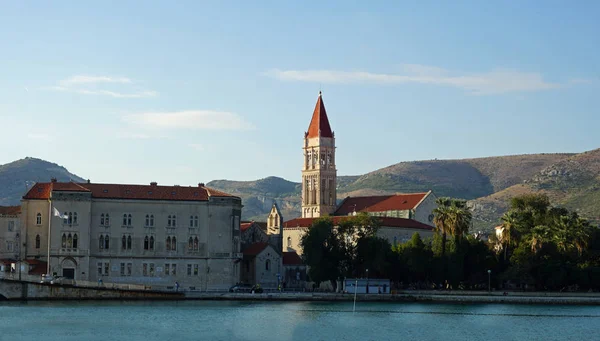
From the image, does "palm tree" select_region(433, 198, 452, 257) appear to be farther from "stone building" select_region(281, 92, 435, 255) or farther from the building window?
"stone building" select_region(281, 92, 435, 255)

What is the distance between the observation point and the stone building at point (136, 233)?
103562 millimetres

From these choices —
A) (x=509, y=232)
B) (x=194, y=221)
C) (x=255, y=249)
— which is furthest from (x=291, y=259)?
(x=509, y=232)

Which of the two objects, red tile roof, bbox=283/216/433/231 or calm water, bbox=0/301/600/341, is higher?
red tile roof, bbox=283/216/433/231

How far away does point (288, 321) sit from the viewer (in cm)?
7781

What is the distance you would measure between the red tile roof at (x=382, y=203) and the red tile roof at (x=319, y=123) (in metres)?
9.83

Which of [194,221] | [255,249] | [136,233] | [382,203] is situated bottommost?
[255,249]

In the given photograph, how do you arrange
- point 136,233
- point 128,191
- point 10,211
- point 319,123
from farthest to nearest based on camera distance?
point 319,123
point 128,191
point 136,233
point 10,211

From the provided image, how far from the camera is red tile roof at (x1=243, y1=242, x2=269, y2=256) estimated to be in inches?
4572

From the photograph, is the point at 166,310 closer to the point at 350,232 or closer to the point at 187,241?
the point at 187,241

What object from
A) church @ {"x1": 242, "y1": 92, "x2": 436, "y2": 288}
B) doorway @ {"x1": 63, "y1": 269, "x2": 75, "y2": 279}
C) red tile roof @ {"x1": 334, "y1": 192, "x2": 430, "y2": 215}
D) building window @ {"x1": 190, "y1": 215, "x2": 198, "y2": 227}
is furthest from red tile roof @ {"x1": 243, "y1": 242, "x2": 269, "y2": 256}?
red tile roof @ {"x1": 334, "y1": 192, "x2": 430, "y2": 215}

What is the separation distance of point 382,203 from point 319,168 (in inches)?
436

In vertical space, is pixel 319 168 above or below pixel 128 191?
above

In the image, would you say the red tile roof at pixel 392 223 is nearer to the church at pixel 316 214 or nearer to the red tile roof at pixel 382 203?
the church at pixel 316 214

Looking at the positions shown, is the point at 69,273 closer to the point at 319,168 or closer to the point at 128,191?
the point at 128,191
